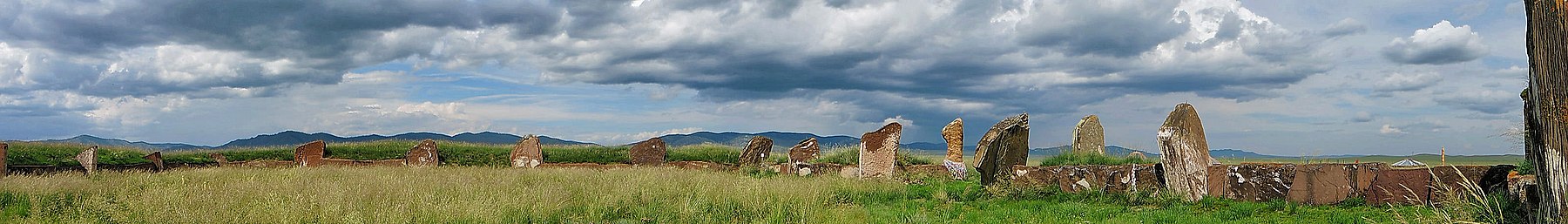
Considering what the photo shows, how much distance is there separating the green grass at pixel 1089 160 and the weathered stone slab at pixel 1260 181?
1711 millimetres

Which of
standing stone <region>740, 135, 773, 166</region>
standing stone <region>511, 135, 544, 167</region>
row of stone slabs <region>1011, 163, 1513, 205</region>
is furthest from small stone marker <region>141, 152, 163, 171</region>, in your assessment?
row of stone slabs <region>1011, 163, 1513, 205</region>

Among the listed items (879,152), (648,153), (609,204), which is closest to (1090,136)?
(879,152)

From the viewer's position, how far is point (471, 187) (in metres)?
12.5

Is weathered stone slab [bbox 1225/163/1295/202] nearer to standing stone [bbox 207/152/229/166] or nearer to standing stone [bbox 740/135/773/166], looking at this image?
standing stone [bbox 740/135/773/166]

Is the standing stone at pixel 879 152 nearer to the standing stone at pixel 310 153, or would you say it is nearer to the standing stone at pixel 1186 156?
the standing stone at pixel 1186 156

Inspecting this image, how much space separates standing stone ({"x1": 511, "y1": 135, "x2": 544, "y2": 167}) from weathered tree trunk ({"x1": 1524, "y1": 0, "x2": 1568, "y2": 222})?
1828 centimetres

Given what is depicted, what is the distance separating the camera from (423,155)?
22.0 meters

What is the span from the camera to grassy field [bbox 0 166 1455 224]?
948cm

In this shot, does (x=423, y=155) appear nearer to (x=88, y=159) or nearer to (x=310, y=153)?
(x=310, y=153)

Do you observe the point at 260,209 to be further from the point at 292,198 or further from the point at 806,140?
the point at 806,140

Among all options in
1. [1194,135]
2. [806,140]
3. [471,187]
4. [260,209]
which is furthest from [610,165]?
[1194,135]

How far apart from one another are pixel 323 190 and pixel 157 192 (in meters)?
1.99

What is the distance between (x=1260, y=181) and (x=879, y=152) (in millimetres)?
6899

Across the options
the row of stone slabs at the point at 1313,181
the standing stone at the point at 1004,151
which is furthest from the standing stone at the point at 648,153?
the row of stone slabs at the point at 1313,181
